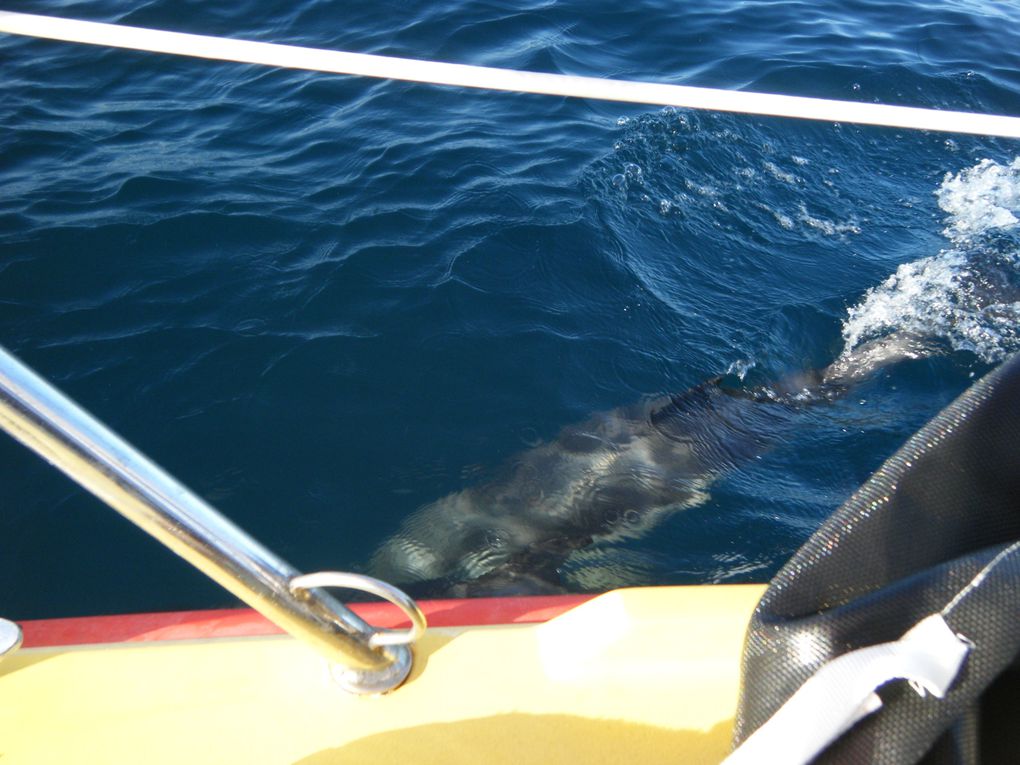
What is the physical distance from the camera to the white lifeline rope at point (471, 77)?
2.04 meters

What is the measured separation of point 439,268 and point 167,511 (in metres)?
3.75

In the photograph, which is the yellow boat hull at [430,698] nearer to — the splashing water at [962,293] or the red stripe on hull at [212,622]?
the red stripe on hull at [212,622]

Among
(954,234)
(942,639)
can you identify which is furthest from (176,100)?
(942,639)

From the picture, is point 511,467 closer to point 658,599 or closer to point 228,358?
point 228,358

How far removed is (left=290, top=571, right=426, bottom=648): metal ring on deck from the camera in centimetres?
149

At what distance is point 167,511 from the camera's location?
4.56ft

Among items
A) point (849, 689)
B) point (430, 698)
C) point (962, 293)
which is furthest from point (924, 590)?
point (962, 293)

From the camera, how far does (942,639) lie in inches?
41.0

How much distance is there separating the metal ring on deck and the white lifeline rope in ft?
3.71

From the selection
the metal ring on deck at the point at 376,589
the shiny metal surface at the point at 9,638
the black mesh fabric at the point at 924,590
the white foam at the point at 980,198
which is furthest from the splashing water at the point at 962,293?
the shiny metal surface at the point at 9,638

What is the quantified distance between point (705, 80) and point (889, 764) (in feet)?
23.0

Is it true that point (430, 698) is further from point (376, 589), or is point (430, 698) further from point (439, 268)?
point (439, 268)

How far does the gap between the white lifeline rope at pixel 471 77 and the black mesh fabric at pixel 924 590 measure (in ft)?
3.45

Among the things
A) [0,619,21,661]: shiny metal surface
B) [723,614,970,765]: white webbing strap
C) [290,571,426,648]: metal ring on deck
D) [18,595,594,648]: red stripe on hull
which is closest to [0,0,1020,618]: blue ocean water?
[18,595,594,648]: red stripe on hull
